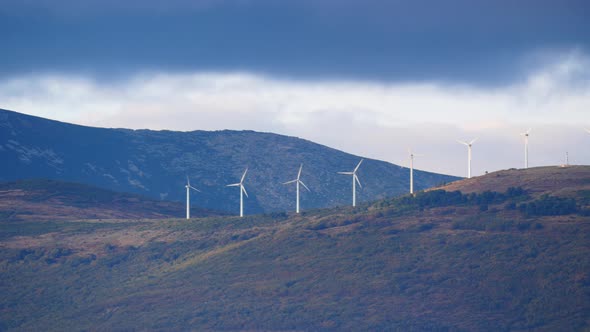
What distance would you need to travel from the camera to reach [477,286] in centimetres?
17925

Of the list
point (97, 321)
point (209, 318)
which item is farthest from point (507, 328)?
point (97, 321)

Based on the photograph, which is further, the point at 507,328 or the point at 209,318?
the point at 209,318

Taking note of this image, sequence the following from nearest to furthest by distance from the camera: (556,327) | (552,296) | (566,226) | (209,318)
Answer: (556,327), (552,296), (209,318), (566,226)

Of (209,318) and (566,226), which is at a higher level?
(566,226)

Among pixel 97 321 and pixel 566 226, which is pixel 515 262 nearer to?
pixel 566 226

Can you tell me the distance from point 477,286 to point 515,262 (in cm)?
1061

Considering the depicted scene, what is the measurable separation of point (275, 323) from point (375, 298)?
17571 millimetres

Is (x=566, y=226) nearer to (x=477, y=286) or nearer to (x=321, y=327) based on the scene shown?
(x=477, y=286)

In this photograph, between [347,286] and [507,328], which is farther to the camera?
[347,286]

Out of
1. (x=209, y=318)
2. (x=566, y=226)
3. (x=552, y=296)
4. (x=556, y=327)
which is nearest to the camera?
(x=556, y=327)

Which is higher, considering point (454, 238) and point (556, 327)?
point (454, 238)

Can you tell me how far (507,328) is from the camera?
163 m

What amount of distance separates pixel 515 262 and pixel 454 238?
53.6 ft

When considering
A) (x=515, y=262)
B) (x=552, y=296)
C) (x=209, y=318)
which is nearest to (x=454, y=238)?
(x=515, y=262)
